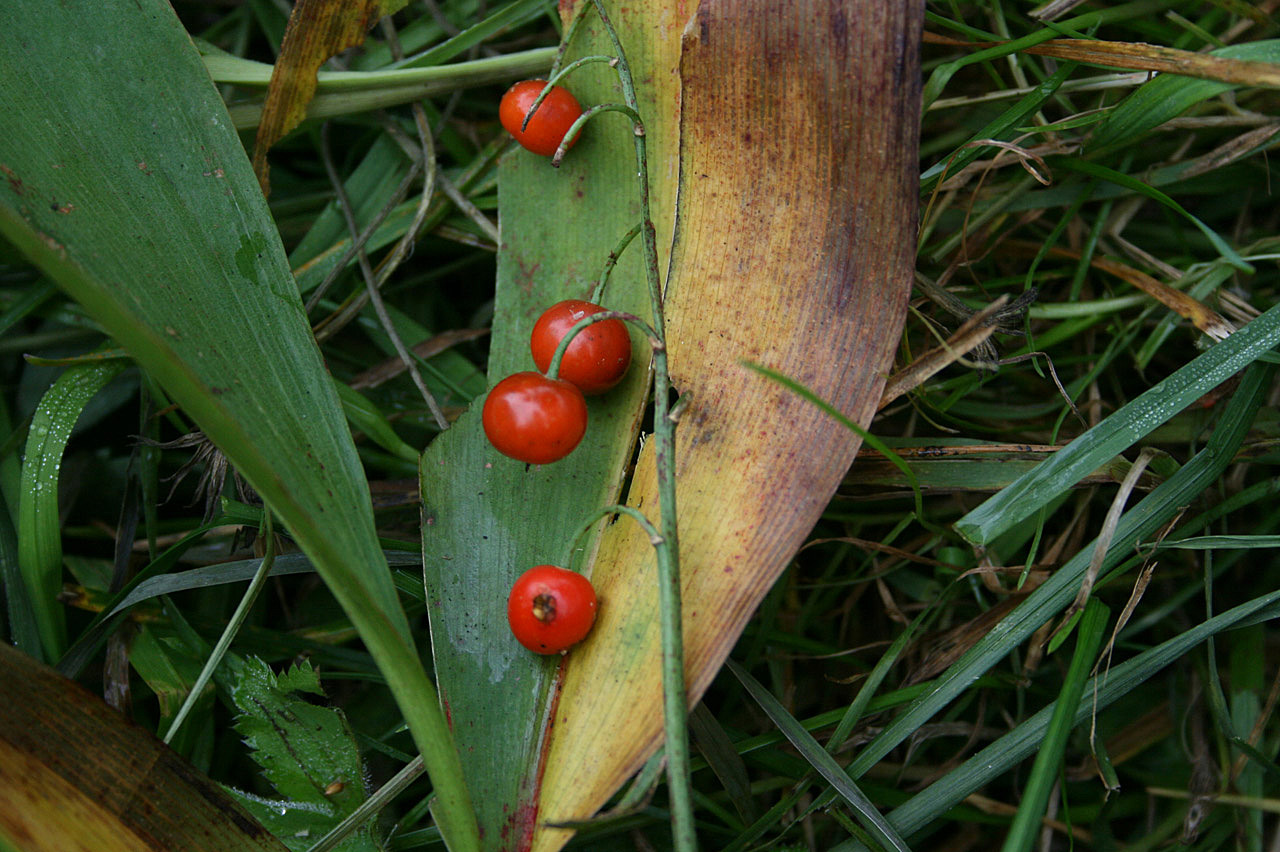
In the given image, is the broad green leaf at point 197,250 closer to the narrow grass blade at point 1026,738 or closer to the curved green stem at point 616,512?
the curved green stem at point 616,512

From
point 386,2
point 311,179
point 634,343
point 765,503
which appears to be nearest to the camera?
point 765,503

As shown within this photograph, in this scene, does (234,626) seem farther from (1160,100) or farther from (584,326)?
(1160,100)

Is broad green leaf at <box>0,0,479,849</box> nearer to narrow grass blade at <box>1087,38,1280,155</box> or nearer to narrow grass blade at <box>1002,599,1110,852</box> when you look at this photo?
narrow grass blade at <box>1002,599,1110,852</box>

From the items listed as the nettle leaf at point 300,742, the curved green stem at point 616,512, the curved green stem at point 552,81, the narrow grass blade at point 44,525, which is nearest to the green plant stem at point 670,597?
the curved green stem at point 616,512

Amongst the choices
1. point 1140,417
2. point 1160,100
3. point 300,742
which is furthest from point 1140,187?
point 300,742

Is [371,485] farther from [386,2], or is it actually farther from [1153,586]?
[1153,586]

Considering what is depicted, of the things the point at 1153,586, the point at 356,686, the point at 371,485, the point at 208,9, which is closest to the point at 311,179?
the point at 208,9

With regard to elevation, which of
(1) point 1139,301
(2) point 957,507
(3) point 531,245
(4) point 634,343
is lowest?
(2) point 957,507

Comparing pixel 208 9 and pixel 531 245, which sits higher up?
pixel 208 9
